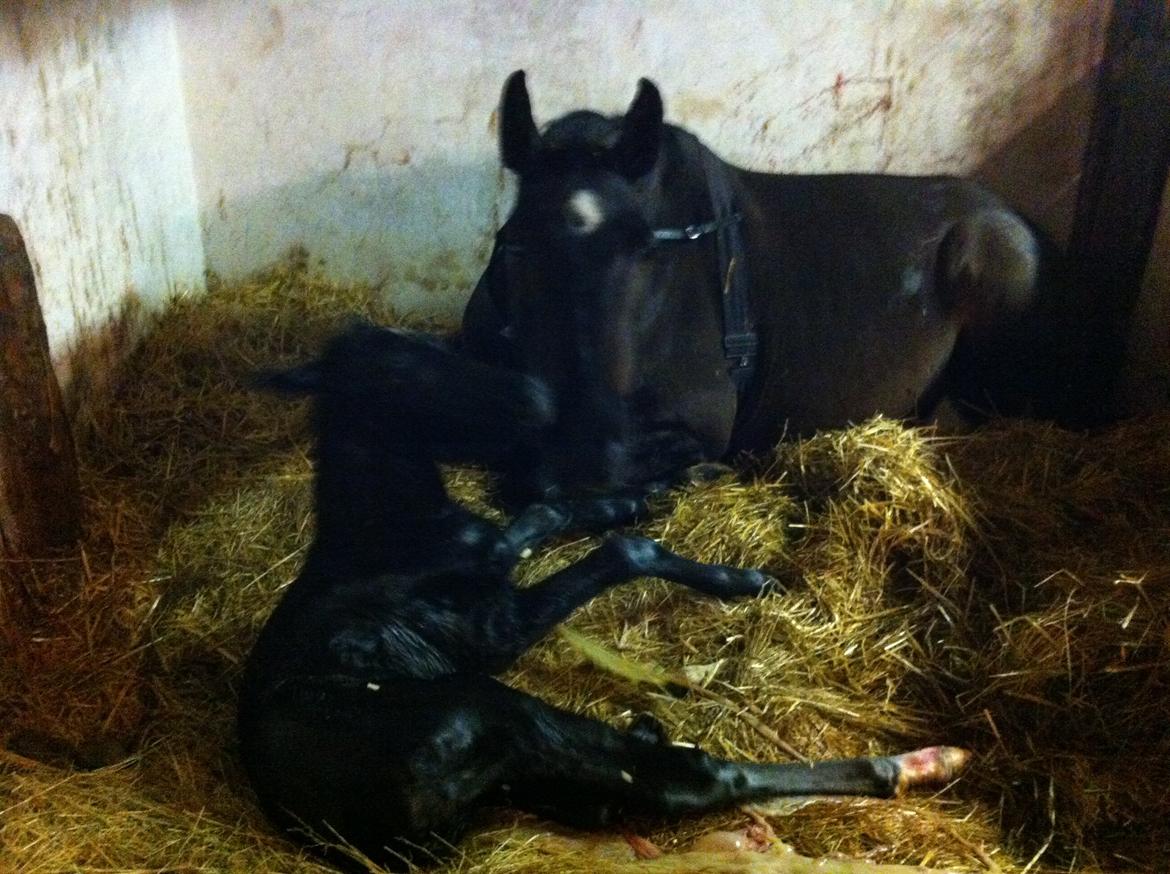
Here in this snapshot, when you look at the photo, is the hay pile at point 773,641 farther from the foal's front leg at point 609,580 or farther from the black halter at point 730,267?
the black halter at point 730,267

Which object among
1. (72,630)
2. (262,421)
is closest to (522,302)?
(262,421)

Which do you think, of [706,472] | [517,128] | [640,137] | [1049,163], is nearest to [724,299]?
[706,472]

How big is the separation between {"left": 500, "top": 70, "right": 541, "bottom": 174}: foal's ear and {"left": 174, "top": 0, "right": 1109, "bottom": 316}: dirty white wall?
0.89 metres

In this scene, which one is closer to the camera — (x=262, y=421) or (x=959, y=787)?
(x=959, y=787)

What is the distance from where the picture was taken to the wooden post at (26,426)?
9.51 feet

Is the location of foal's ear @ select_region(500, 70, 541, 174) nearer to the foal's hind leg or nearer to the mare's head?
the mare's head

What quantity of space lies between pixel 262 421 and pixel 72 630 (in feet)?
3.67

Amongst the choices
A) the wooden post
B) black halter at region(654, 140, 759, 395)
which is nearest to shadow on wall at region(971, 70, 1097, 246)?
black halter at region(654, 140, 759, 395)

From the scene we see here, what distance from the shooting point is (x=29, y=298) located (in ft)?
9.71

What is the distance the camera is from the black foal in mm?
2262

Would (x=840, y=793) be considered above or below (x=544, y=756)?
below

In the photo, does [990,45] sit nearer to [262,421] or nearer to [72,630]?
[262,421]

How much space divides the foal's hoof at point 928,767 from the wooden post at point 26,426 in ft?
8.17

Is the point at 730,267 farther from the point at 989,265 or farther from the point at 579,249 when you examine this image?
the point at 989,265
